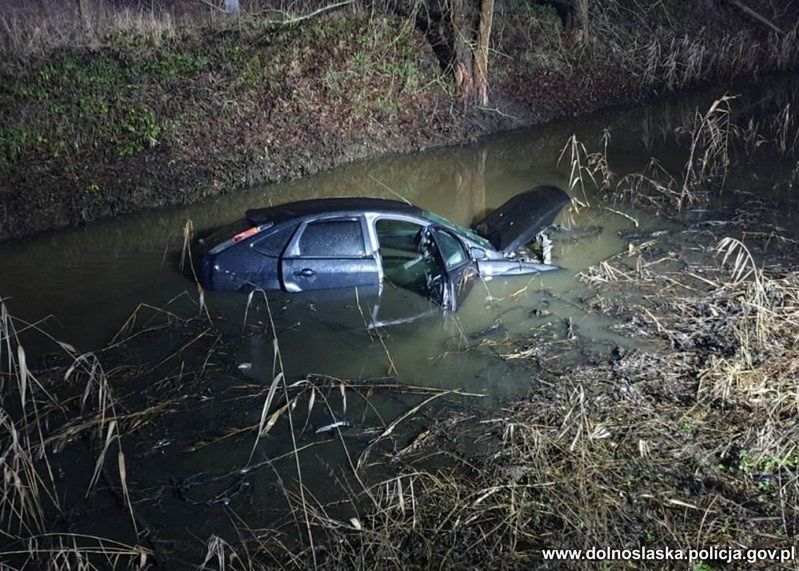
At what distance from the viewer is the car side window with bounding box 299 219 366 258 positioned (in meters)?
9.49

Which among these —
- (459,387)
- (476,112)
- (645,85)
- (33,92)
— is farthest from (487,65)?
(459,387)

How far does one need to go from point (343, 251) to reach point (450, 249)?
4.56 ft

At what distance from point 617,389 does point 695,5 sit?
2497cm

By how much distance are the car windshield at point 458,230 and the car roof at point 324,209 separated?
0.59 feet

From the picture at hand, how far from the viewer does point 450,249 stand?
382 inches

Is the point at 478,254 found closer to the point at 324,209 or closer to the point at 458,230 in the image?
the point at 458,230

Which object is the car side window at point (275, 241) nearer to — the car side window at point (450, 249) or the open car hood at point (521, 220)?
the car side window at point (450, 249)

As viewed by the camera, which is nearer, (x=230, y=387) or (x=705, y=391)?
(x=705, y=391)

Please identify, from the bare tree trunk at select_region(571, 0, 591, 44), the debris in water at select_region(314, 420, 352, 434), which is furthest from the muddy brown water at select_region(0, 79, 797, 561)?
the bare tree trunk at select_region(571, 0, 591, 44)

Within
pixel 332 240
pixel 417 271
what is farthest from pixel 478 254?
pixel 332 240

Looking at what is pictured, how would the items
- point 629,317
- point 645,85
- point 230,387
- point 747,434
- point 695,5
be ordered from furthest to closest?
1. point 695,5
2. point 645,85
3. point 629,317
4. point 230,387
5. point 747,434

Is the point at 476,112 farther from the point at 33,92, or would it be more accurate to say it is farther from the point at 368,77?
the point at 33,92

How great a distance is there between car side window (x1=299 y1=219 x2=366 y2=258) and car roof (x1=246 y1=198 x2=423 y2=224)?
153 millimetres

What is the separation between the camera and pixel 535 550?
18.4ft
